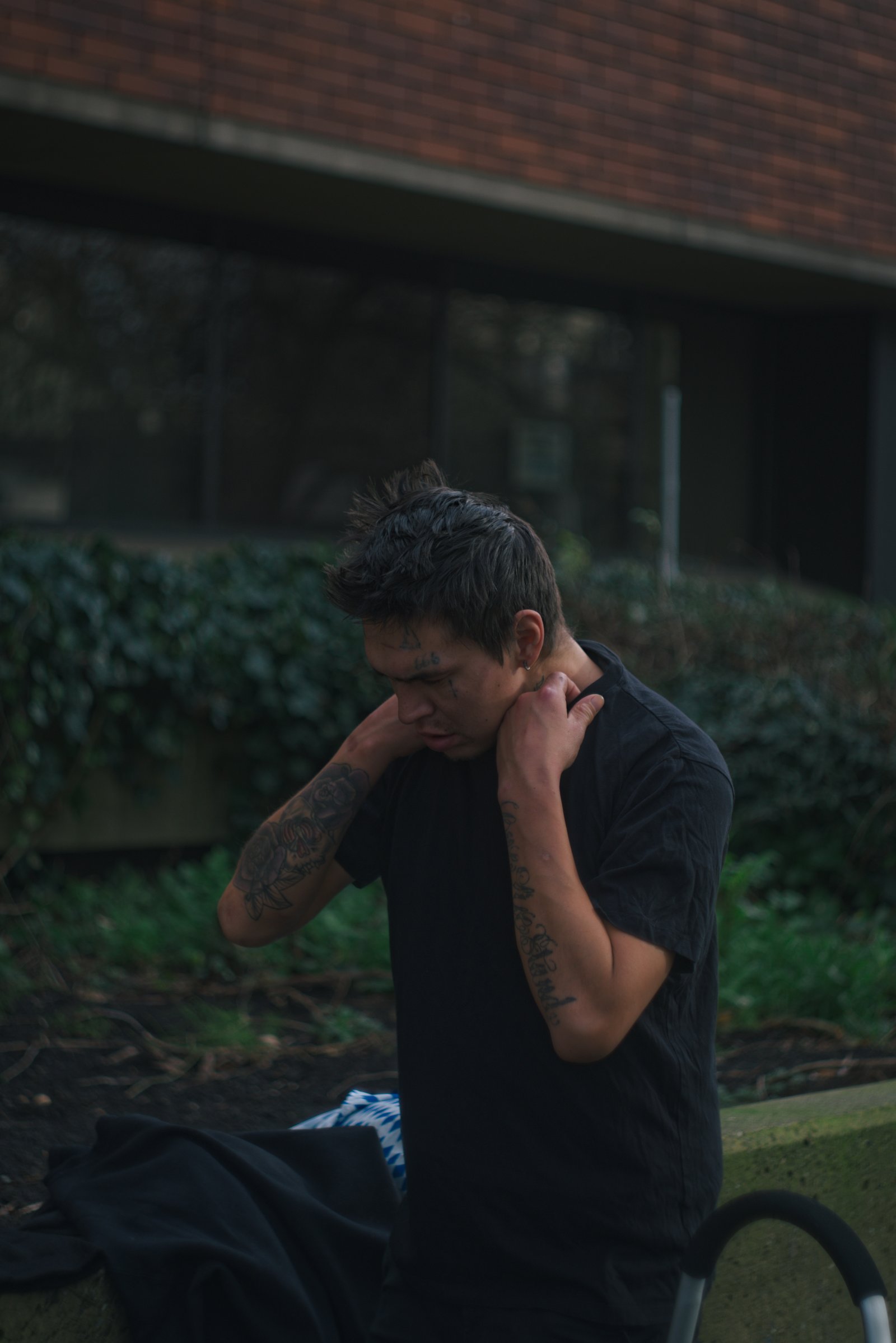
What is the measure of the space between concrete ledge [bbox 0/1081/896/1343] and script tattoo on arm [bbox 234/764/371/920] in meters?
1.08

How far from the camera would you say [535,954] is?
70.4 inches

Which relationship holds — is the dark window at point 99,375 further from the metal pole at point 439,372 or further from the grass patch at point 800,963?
the grass patch at point 800,963

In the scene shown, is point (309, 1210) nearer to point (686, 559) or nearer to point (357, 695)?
point (357, 695)

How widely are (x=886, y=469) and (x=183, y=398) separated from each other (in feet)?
16.6

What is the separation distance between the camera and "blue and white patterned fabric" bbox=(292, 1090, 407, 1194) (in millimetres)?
2588

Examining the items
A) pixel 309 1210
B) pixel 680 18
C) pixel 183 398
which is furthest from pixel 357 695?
pixel 680 18

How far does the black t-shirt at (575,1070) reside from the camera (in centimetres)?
183

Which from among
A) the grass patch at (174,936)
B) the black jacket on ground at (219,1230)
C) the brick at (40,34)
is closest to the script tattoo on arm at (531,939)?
the black jacket on ground at (219,1230)

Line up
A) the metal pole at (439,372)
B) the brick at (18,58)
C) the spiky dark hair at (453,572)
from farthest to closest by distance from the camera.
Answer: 1. the metal pole at (439,372)
2. the brick at (18,58)
3. the spiky dark hair at (453,572)

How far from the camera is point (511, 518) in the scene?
1969 millimetres

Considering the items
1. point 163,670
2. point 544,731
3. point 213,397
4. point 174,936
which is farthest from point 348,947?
point 213,397

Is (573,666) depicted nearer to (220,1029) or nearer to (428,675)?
(428,675)

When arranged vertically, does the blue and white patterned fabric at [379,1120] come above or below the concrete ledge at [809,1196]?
above

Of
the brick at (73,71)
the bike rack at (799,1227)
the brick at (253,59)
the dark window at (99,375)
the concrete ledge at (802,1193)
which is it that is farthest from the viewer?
the dark window at (99,375)
